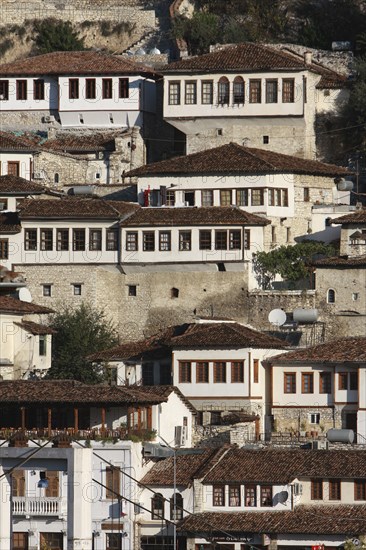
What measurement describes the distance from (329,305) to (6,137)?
19.7 m

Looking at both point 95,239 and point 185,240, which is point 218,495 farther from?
point 95,239

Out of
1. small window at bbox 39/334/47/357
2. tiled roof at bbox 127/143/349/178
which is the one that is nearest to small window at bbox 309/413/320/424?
small window at bbox 39/334/47/357

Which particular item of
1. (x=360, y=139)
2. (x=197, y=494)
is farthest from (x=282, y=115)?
(x=197, y=494)

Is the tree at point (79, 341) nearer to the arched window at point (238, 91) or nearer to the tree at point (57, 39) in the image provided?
the arched window at point (238, 91)

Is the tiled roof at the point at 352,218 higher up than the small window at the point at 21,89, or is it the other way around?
the small window at the point at 21,89

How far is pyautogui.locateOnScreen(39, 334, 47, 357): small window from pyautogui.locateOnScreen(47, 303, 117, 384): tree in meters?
0.72

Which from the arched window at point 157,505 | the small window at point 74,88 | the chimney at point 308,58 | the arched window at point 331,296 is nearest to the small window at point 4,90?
the small window at point 74,88

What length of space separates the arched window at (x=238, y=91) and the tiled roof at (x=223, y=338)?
18.2 meters

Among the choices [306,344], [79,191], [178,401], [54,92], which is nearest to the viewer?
[178,401]

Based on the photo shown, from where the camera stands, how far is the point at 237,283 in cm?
9488

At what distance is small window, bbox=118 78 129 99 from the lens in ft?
360

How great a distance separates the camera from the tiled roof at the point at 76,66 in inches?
4318

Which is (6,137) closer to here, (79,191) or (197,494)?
(79,191)

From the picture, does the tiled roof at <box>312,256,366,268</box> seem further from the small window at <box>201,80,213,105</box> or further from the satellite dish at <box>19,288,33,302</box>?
the small window at <box>201,80,213,105</box>
